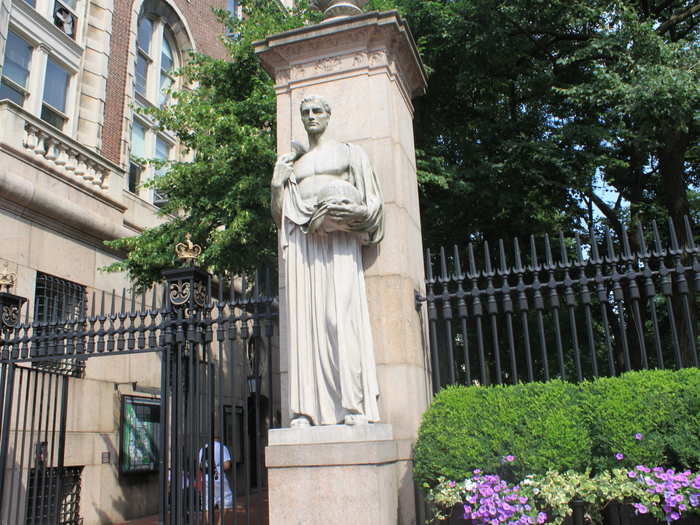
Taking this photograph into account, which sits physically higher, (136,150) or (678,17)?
(136,150)

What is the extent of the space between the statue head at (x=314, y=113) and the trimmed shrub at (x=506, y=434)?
8.77ft

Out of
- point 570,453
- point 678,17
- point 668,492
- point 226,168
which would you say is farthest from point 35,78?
point 668,492

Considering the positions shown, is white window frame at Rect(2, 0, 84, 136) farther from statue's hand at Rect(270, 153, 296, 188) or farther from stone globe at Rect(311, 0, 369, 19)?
statue's hand at Rect(270, 153, 296, 188)

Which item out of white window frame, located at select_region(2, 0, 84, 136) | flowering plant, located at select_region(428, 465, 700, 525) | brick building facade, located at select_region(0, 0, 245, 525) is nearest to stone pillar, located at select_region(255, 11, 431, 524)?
flowering plant, located at select_region(428, 465, 700, 525)

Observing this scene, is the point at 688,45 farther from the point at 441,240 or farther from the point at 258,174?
the point at 258,174

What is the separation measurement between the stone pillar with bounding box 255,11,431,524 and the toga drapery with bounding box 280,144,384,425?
30 centimetres

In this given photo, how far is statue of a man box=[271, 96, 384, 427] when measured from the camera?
519cm

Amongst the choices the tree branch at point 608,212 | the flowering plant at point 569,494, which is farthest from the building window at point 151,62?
the flowering plant at point 569,494

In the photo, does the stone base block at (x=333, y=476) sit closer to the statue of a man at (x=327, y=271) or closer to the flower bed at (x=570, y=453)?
the statue of a man at (x=327, y=271)

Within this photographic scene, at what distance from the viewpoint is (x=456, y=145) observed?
49.4 feet

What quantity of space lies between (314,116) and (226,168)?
20.1 ft

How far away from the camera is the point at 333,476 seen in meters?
4.83

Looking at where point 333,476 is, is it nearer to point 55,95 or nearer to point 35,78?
point 35,78

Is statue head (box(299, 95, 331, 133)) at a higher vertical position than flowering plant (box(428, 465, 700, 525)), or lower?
higher
